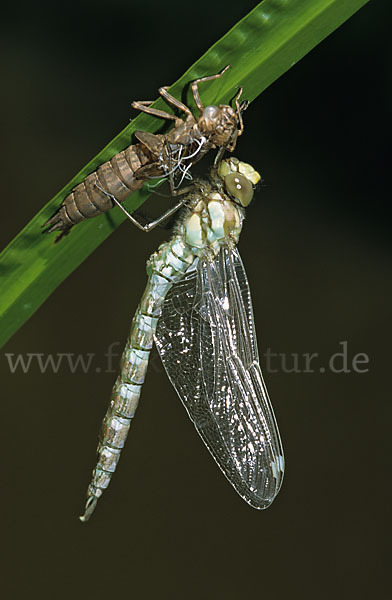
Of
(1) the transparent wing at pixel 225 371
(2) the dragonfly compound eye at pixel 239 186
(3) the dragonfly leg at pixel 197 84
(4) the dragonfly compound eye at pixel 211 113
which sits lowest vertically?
(1) the transparent wing at pixel 225 371

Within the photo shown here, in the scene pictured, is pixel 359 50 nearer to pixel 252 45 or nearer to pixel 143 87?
pixel 143 87

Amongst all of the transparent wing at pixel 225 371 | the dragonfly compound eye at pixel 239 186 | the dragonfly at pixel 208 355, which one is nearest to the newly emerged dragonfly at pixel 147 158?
the dragonfly compound eye at pixel 239 186

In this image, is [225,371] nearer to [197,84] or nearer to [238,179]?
[238,179]

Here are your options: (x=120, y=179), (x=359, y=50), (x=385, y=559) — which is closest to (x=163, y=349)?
(x=120, y=179)

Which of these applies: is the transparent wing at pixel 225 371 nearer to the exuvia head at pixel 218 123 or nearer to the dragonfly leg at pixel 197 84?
the exuvia head at pixel 218 123

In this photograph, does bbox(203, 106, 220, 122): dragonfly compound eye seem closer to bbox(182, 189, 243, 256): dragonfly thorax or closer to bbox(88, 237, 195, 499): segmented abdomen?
bbox(182, 189, 243, 256): dragonfly thorax
